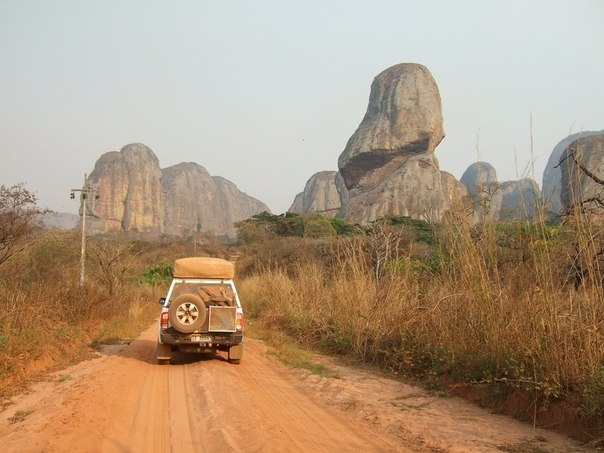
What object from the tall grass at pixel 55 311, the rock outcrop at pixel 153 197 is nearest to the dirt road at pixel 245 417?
the tall grass at pixel 55 311

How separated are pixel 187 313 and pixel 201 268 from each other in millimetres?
1766

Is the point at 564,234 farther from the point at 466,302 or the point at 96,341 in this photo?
the point at 96,341

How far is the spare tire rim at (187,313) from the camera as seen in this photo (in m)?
9.45

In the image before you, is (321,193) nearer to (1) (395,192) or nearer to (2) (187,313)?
(1) (395,192)

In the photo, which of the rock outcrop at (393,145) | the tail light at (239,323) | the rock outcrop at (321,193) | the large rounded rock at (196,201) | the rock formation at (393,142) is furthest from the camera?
the large rounded rock at (196,201)

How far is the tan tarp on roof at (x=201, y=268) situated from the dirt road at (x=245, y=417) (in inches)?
104

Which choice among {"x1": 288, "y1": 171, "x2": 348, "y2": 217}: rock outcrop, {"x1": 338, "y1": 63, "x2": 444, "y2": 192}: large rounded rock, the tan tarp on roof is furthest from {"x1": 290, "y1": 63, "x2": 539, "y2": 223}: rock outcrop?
{"x1": 288, "y1": 171, "x2": 348, "y2": 217}: rock outcrop

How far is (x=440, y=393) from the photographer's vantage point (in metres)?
7.20

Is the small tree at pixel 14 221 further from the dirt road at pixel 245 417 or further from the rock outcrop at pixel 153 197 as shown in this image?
the rock outcrop at pixel 153 197

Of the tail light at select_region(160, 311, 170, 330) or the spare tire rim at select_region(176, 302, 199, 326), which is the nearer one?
the spare tire rim at select_region(176, 302, 199, 326)

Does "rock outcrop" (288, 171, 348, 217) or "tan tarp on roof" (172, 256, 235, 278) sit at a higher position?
"rock outcrop" (288, 171, 348, 217)

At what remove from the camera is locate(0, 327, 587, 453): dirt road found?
194 inches

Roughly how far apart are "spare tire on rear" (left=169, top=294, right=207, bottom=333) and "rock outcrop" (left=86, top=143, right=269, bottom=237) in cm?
8034

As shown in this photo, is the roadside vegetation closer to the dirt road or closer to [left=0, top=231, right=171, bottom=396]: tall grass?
[left=0, top=231, right=171, bottom=396]: tall grass
